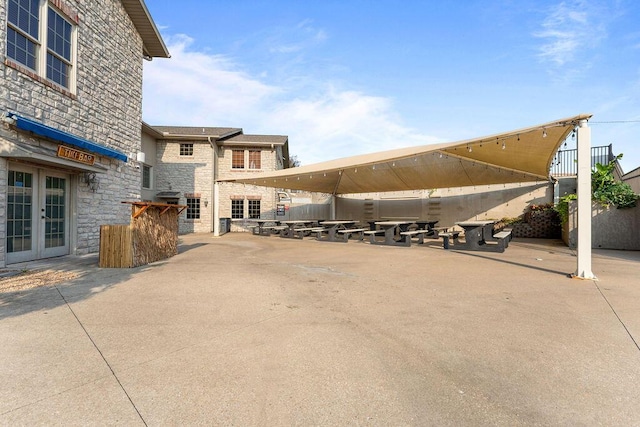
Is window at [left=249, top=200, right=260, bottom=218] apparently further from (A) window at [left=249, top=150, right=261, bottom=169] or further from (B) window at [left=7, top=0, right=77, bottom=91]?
(B) window at [left=7, top=0, right=77, bottom=91]

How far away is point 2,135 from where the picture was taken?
19.9 ft

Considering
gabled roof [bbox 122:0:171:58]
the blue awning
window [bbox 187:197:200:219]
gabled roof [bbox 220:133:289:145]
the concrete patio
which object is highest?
gabled roof [bbox 122:0:171:58]

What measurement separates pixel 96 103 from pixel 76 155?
1925 mm

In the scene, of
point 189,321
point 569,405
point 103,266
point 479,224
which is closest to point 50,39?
point 103,266

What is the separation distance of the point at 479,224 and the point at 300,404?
9.16 m

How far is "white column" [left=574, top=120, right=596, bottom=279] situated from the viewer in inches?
226

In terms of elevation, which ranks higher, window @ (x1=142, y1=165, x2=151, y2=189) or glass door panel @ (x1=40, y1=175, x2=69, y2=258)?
window @ (x1=142, y1=165, x2=151, y2=189)

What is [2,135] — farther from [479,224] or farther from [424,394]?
[479,224]

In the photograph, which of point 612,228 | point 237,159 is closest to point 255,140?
point 237,159

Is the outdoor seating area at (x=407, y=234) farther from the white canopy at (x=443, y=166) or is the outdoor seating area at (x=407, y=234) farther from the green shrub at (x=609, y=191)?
the green shrub at (x=609, y=191)

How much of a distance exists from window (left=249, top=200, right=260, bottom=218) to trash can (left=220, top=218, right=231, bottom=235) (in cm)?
127

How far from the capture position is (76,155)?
766 cm

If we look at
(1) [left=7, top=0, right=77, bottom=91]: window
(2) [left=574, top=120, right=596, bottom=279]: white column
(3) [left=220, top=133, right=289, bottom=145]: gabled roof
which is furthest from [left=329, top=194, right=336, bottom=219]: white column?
(2) [left=574, top=120, right=596, bottom=279]: white column

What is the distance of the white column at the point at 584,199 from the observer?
5730 millimetres
